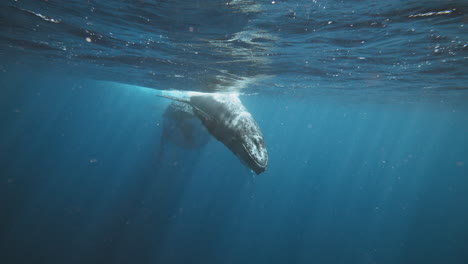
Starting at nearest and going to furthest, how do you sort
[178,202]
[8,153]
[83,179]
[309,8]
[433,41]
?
[309,8] → [433,41] → [178,202] → [83,179] → [8,153]

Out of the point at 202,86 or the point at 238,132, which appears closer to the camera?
the point at 238,132

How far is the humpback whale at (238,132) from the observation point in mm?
5289

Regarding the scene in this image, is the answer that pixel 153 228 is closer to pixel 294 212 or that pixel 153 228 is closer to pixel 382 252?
pixel 294 212

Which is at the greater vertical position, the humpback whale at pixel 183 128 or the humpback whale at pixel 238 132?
the humpback whale at pixel 238 132

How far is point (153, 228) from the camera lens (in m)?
20.0

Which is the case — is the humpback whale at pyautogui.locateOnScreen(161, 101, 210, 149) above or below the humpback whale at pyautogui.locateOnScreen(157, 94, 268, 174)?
below

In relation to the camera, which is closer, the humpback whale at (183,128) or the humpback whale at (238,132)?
the humpback whale at (238,132)

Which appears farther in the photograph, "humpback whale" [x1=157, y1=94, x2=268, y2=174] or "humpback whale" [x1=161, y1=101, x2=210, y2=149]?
"humpback whale" [x1=161, y1=101, x2=210, y2=149]

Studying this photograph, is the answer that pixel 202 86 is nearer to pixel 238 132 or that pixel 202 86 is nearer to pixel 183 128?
pixel 183 128

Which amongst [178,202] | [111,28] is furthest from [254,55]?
[178,202]

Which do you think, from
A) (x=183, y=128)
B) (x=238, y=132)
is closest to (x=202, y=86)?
(x=183, y=128)

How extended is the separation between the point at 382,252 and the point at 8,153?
59957mm

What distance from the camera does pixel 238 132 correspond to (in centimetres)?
628

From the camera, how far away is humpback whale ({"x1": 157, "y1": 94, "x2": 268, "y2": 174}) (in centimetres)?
529
